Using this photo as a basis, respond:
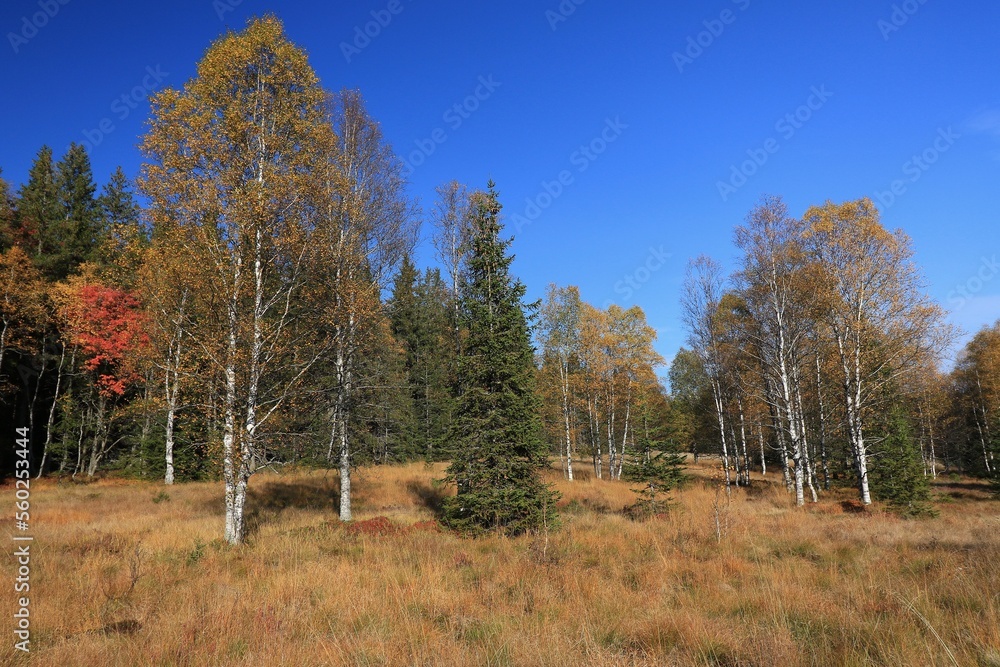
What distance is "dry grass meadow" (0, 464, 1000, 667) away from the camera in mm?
4414

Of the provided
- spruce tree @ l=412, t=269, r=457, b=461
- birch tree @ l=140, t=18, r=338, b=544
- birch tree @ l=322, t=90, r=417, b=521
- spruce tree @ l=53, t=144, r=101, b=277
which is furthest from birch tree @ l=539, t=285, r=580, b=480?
spruce tree @ l=53, t=144, r=101, b=277

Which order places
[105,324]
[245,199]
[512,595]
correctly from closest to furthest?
1. [512,595]
2. [245,199]
3. [105,324]

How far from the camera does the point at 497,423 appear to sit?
12.9m

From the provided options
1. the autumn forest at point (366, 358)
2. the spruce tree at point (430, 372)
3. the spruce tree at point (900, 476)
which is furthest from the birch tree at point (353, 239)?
the spruce tree at point (900, 476)

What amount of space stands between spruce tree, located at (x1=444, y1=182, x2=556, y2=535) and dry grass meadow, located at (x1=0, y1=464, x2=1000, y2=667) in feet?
3.63

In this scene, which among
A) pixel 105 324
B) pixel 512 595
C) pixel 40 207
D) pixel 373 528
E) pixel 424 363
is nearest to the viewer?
pixel 512 595

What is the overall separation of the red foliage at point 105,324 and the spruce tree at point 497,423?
19.8 meters

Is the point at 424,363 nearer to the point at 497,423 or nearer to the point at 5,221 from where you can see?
the point at 497,423

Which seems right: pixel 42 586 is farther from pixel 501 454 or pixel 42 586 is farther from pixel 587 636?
pixel 501 454

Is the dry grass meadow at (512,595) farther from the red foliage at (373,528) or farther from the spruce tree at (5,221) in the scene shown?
the spruce tree at (5,221)

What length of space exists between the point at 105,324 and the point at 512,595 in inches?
1096

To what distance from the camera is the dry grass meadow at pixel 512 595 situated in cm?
441

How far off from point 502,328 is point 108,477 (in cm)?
2567

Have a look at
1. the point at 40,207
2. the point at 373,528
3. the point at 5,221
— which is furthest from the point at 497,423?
the point at 40,207
